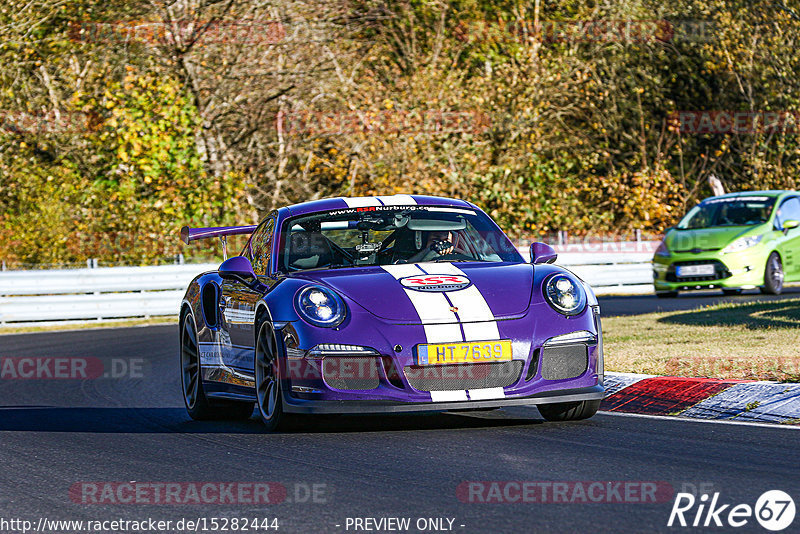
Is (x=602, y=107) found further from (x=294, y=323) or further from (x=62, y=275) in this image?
(x=294, y=323)

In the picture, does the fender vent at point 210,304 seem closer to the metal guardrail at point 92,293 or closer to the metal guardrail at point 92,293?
the metal guardrail at point 92,293

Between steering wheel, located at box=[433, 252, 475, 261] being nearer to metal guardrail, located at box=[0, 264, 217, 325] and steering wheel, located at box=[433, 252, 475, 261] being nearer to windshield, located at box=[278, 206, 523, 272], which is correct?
windshield, located at box=[278, 206, 523, 272]

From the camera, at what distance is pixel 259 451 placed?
716 centimetres

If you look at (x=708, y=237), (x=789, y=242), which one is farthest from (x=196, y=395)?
(x=789, y=242)

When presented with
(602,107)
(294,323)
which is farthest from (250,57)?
(294,323)

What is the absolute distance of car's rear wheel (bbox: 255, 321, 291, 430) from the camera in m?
7.66

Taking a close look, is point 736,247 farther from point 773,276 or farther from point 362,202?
point 362,202

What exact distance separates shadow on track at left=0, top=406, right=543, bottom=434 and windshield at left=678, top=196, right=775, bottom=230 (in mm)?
13024

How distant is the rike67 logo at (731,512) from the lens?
4801mm

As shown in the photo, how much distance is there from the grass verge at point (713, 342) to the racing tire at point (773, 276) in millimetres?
4179

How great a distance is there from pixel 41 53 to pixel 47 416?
2203cm

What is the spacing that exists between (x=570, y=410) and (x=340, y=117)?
21230 mm

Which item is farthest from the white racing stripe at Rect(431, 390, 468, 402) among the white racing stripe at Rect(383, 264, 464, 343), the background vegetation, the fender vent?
the background vegetation

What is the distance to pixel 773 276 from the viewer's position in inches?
800
